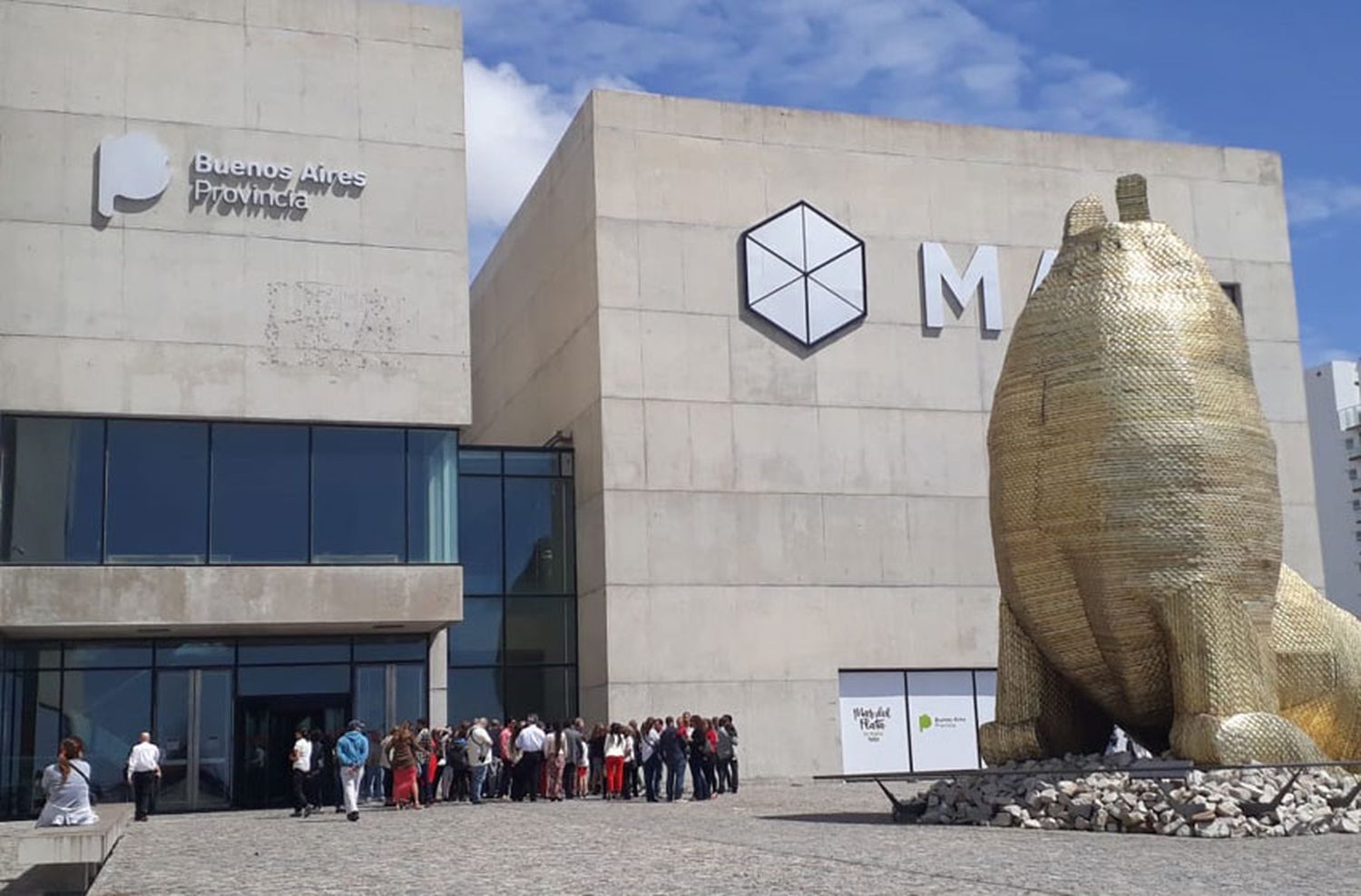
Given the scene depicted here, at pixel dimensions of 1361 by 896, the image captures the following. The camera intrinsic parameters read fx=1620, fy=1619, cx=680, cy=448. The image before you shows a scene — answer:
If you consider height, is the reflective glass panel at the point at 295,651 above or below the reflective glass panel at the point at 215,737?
above

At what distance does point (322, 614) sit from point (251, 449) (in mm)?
3177

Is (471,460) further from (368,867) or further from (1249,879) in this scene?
(1249,879)

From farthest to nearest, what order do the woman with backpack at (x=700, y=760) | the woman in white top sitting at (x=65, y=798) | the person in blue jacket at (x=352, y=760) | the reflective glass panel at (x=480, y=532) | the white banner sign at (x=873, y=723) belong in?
the reflective glass panel at (x=480, y=532), the white banner sign at (x=873, y=723), the woman with backpack at (x=700, y=760), the person in blue jacket at (x=352, y=760), the woman in white top sitting at (x=65, y=798)

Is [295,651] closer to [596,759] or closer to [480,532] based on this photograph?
[480,532]

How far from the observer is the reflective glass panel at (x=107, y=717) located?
2723 cm

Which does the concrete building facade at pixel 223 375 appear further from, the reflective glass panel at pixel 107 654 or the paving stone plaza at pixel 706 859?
the paving stone plaza at pixel 706 859

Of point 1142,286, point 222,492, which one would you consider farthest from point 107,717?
point 1142,286

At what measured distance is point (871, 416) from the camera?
3272 centimetres

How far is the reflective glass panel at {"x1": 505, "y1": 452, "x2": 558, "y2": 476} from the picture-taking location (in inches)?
1278

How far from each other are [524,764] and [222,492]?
694 cm

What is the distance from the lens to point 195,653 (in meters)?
28.2

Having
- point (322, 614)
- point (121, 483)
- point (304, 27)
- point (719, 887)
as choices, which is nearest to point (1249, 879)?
point (719, 887)

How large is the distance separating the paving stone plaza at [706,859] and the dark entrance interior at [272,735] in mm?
7128

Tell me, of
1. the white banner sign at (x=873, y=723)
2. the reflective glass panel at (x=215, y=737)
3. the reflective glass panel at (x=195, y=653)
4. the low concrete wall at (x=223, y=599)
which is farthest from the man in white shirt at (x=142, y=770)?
the white banner sign at (x=873, y=723)
